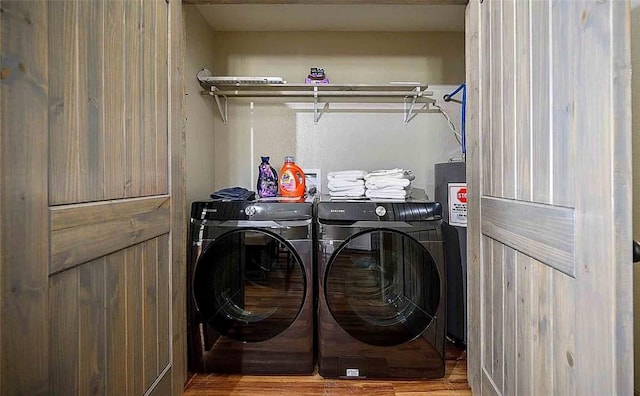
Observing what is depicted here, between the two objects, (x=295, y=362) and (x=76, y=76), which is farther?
(x=295, y=362)

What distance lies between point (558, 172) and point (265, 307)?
1379 millimetres

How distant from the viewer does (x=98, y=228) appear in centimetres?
93

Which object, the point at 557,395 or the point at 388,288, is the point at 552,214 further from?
the point at 388,288

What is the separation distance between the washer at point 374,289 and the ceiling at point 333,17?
3.99 feet

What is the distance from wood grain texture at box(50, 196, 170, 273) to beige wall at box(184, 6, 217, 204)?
0.83 metres

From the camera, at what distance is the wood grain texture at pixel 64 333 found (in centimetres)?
79

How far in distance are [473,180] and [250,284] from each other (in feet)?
3.71

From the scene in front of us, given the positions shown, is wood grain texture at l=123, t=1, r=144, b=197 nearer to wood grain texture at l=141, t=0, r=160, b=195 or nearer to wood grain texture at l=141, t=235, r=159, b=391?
wood grain texture at l=141, t=0, r=160, b=195

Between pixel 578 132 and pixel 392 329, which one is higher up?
pixel 578 132

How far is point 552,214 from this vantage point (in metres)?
0.84

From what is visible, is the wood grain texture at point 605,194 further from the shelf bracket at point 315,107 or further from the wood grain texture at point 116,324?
the shelf bracket at point 315,107

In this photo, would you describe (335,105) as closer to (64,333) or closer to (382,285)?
(382,285)

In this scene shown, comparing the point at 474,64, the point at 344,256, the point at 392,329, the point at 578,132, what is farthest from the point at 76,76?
the point at 392,329

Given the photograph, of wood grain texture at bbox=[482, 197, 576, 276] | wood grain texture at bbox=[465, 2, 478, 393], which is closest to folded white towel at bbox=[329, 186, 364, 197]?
wood grain texture at bbox=[465, 2, 478, 393]
